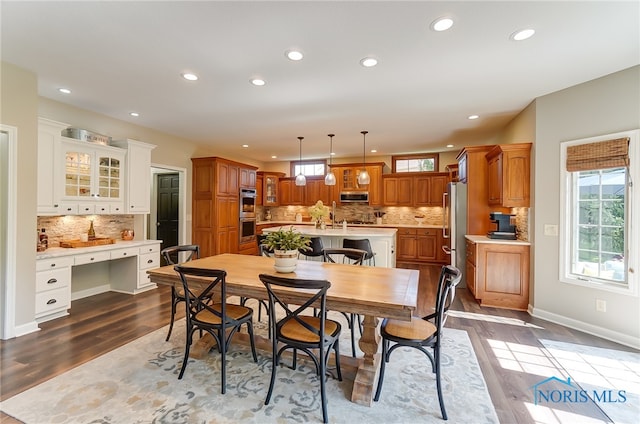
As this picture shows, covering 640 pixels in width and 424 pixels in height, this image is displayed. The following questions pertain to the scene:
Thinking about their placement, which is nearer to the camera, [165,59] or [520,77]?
[165,59]

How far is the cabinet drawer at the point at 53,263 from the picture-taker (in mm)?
3344

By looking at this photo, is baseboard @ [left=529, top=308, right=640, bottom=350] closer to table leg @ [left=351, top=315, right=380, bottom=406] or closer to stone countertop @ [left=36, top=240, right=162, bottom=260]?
table leg @ [left=351, top=315, right=380, bottom=406]

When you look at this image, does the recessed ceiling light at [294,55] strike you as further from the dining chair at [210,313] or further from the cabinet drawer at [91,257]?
the cabinet drawer at [91,257]

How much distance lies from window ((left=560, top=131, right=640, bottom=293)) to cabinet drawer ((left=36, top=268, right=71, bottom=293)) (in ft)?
20.4

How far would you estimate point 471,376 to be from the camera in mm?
2393

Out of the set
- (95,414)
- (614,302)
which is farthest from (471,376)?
(95,414)

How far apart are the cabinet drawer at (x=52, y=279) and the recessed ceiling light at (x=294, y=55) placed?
377 centimetres

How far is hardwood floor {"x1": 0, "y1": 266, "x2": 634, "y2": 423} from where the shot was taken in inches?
87.7

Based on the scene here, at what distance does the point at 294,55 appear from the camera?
2.68m

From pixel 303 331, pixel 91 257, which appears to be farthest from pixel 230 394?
pixel 91 257

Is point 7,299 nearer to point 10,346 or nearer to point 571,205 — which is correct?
point 10,346

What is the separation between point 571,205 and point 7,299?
6.48 meters

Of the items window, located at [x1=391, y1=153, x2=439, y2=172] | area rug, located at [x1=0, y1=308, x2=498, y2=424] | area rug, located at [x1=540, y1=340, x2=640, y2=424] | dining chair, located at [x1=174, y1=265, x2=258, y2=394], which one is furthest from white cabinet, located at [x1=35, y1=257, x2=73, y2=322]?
window, located at [x1=391, y1=153, x2=439, y2=172]

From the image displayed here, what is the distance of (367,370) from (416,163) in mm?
6633
